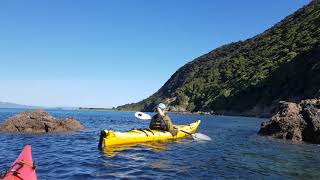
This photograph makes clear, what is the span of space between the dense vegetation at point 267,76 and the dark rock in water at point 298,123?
39.2 meters

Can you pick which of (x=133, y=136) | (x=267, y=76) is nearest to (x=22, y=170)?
(x=133, y=136)

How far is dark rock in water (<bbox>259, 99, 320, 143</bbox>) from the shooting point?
29.1 meters

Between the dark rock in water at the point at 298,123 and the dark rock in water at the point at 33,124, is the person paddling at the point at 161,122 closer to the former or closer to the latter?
the dark rock in water at the point at 298,123

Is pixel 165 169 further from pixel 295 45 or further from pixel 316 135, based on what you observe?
pixel 295 45

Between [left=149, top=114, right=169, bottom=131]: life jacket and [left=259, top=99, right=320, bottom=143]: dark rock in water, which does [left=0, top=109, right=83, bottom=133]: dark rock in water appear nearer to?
[left=149, top=114, right=169, bottom=131]: life jacket

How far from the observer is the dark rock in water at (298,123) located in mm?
29095

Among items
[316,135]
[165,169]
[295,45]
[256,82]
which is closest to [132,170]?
[165,169]

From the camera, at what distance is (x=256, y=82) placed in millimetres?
114750

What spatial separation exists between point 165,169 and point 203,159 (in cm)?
355

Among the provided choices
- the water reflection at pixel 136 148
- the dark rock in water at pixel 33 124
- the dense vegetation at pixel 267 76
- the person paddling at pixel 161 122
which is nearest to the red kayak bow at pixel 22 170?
the water reflection at pixel 136 148

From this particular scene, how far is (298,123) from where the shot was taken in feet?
99.7

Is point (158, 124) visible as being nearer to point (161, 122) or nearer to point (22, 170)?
point (161, 122)

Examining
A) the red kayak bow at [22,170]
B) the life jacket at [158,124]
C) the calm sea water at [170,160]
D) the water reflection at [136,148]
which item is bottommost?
the calm sea water at [170,160]

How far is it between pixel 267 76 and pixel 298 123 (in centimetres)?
8596
